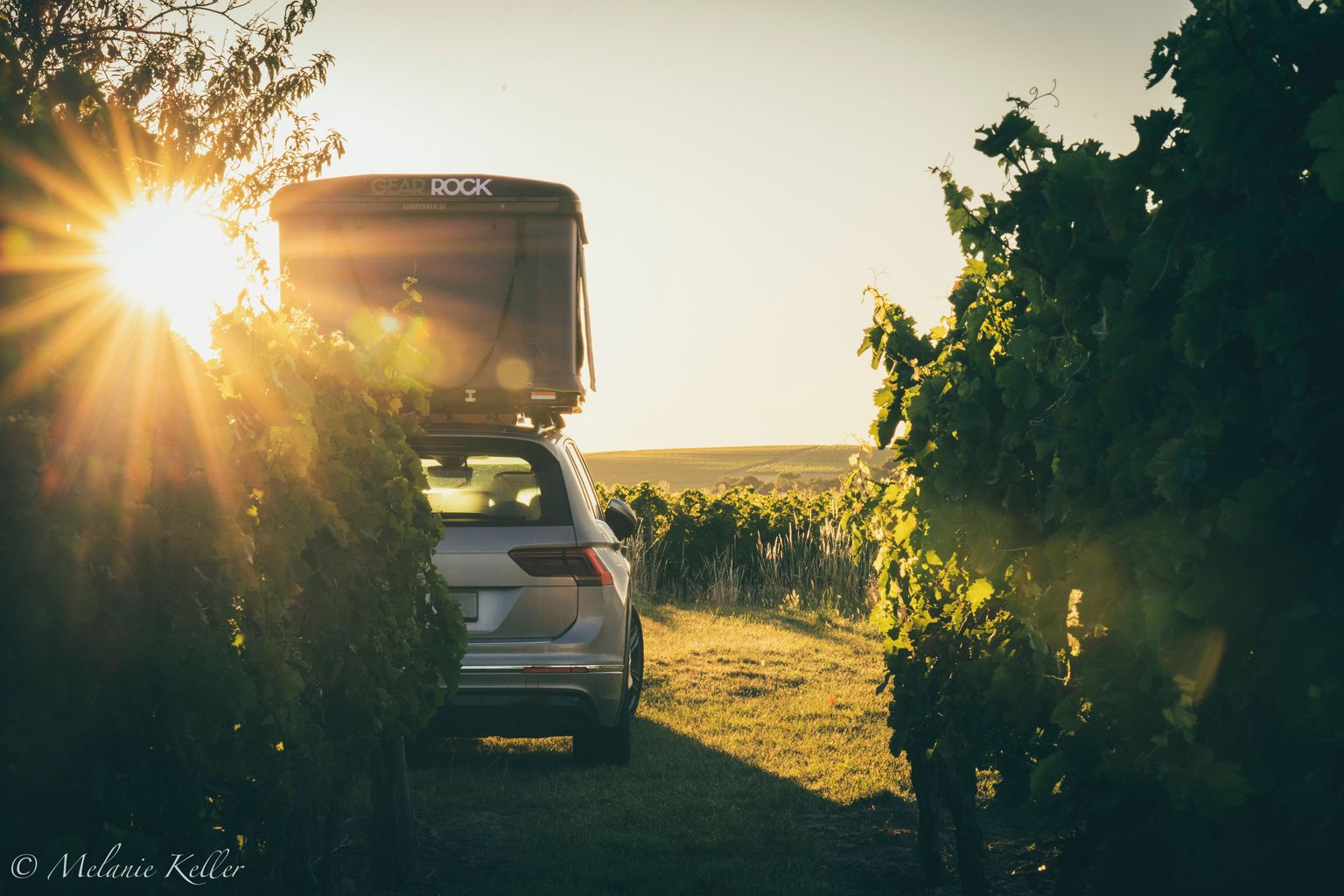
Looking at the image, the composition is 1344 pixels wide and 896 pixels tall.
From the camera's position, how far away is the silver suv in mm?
6438

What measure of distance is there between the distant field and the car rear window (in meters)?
63.4

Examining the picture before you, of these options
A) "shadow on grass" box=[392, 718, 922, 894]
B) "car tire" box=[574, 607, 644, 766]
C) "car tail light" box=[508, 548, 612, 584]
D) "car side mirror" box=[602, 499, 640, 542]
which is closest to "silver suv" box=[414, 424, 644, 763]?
"car tail light" box=[508, 548, 612, 584]

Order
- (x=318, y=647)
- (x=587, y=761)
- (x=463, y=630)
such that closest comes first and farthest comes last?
1. (x=318, y=647)
2. (x=463, y=630)
3. (x=587, y=761)

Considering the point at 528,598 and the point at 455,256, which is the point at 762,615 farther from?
the point at 528,598

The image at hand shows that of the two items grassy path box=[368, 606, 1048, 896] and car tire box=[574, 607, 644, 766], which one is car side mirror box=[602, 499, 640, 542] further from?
grassy path box=[368, 606, 1048, 896]

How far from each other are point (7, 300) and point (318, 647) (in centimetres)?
193

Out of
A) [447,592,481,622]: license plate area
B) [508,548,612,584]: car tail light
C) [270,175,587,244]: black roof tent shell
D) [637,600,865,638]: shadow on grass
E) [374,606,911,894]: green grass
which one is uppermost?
[270,175,587,244]: black roof tent shell

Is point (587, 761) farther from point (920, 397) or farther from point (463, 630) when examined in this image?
point (920, 397)

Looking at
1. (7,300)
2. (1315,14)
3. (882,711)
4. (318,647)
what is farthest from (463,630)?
(882,711)

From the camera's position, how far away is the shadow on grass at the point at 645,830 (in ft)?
16.8

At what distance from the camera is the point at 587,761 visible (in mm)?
7320

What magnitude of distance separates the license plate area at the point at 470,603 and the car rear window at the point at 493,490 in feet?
1.33

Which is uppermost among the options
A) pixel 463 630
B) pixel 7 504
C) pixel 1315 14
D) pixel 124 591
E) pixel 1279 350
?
pixel 1315 14

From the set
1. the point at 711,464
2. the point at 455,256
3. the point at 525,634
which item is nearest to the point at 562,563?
the point at 525,634
